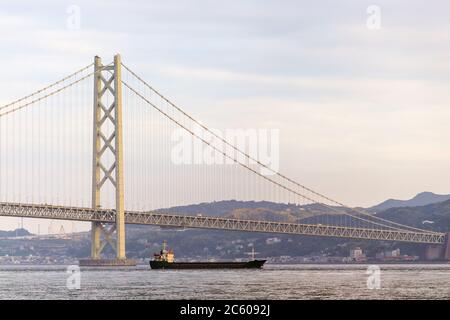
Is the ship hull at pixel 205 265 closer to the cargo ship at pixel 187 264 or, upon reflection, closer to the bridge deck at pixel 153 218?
the cargo ship at pixel 187 264

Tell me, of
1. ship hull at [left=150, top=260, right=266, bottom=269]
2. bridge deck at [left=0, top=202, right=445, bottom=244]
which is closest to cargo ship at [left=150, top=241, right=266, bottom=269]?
ship hull at [left=150, top=260, right=266, bottom=269]

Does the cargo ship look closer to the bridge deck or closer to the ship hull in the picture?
the ship hull

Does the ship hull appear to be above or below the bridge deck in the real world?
below

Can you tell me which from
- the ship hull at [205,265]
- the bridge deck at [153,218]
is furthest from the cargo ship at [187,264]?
the bridge deck at [153,218]

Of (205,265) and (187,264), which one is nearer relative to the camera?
(187,264)

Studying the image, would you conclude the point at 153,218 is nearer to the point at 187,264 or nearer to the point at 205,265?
the point at 187,264

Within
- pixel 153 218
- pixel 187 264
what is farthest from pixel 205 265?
pixel 153 218

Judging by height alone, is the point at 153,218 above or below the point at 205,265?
above
